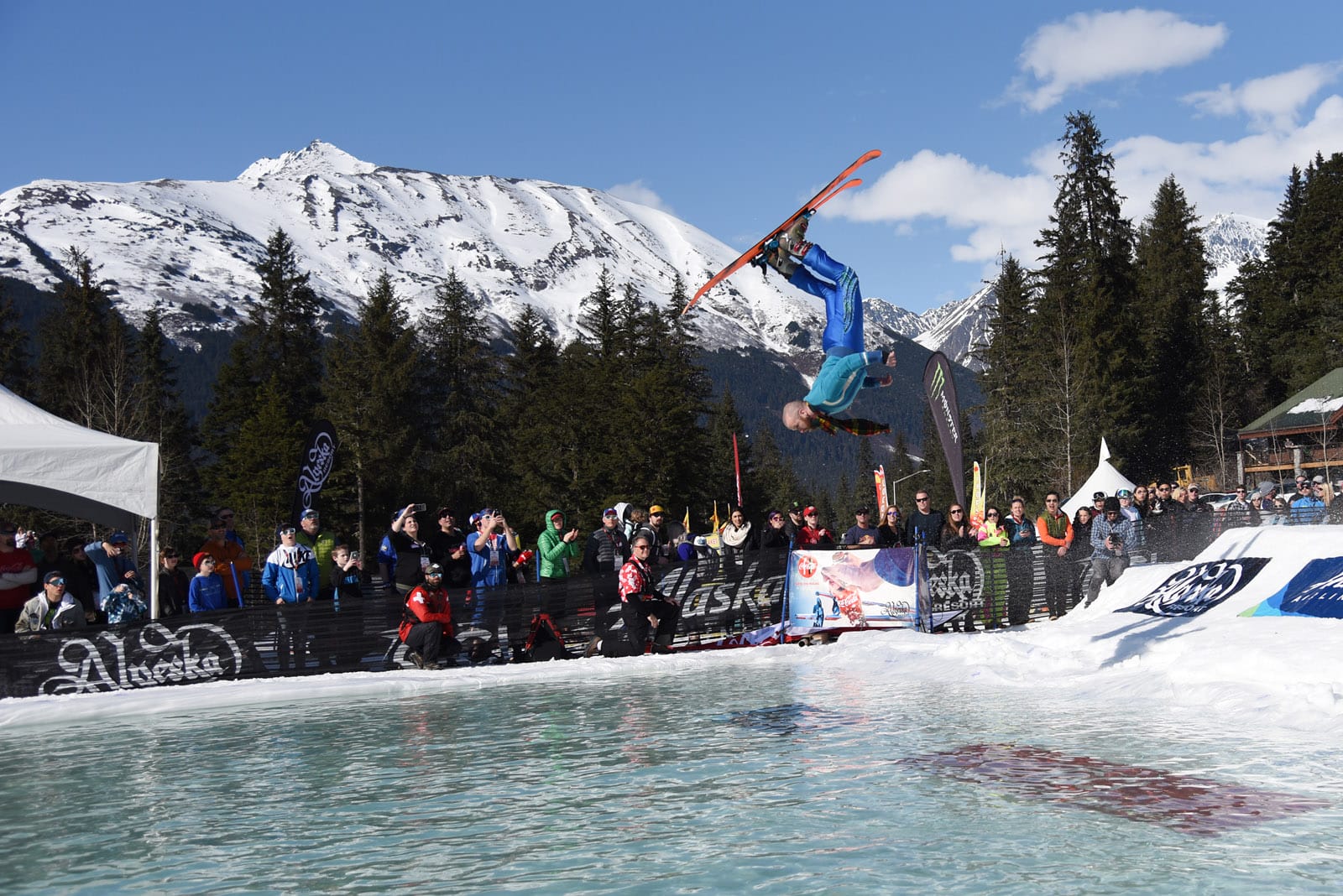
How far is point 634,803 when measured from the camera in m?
5.73

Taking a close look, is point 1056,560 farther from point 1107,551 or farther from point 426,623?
point 426,623

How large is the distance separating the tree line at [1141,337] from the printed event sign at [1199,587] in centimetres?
3657

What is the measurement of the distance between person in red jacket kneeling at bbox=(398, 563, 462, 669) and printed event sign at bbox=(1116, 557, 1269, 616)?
290 inches

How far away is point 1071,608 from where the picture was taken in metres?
14.8

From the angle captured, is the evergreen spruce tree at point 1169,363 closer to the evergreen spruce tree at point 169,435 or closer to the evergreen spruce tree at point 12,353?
the evergreen spruce tree at point 169,435

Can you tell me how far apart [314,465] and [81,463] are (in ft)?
10.7

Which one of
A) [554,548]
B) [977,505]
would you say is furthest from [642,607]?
[977,505]

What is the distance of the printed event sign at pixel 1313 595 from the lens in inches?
385


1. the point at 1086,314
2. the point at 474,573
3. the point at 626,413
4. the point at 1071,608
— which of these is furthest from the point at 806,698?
the point at 1086,314

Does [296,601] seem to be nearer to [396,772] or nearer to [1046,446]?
[396,772]

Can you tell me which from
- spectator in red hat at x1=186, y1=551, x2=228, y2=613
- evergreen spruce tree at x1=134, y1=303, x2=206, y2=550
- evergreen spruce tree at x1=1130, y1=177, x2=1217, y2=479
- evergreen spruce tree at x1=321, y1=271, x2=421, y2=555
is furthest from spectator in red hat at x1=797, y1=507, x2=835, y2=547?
evergreen spruce tree at x1=1130, y1=177, x2=1217, y2=479

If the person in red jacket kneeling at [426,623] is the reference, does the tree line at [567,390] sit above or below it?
above

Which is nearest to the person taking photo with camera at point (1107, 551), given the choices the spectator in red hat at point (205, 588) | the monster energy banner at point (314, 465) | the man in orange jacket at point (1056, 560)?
the man in orange jacket at point (1056, 560)

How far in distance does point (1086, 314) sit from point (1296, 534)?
4371cm
